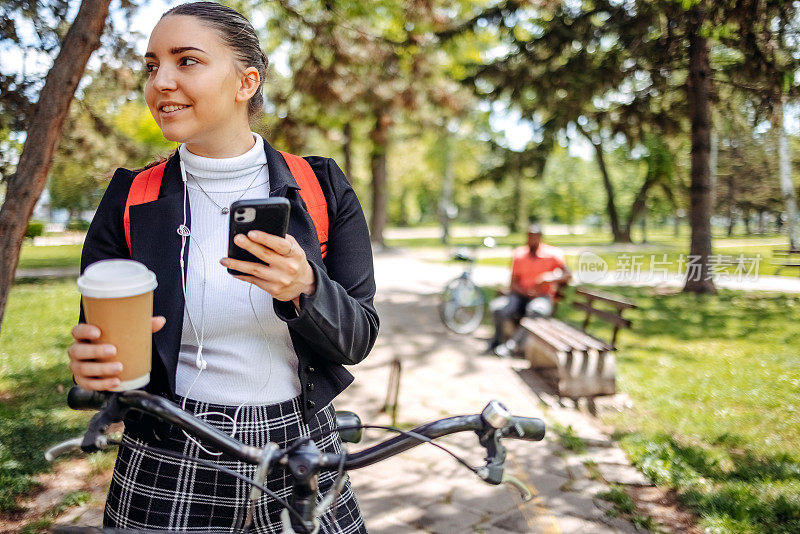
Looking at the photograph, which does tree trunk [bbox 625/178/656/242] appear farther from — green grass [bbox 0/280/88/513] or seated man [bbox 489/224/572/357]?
green grass [bbox 0/280/88/513]

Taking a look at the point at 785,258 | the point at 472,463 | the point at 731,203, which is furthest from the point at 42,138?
the point at 731,203

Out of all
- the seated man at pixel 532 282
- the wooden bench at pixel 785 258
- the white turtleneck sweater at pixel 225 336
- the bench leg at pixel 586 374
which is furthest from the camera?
the seated man at pixel 532 282

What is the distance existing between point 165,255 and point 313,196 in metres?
0.37

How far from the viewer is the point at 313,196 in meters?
1.53

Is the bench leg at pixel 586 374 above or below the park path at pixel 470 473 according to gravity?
above

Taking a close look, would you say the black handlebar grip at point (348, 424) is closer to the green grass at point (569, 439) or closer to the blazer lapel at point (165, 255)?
the blazer lapel at point (165, 255)

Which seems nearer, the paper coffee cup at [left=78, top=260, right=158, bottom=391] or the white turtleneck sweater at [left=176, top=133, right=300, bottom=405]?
the paper coffee cup at [left=78, top=260, right=158, bottom=391]

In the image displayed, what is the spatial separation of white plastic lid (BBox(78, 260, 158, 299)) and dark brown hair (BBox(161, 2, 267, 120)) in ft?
2.18

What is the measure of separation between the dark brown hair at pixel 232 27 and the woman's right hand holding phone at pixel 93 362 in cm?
75

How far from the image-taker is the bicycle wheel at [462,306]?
980cm

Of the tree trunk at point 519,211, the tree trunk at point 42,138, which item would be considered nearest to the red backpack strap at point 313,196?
the tree trunk at point 42,138

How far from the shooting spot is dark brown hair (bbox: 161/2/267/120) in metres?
1.45

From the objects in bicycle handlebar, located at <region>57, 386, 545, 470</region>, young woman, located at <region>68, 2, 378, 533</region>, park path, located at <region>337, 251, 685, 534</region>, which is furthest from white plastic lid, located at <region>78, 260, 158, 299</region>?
park path, located at <region>337, 251, 685, 534</region>

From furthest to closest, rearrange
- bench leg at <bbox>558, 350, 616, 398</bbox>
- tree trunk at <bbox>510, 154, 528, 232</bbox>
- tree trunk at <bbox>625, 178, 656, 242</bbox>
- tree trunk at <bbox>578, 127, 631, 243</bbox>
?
tree trunk at <bbox>510, 154, 528, 232</bbox> < tree trunk at <bbox>578, 127, 631, 243</bbox> < tree trunk at <bbox>625, 178, 656, 242</bbox> < bench leg at <bbox>558, 350, 616, 398</bbox>
